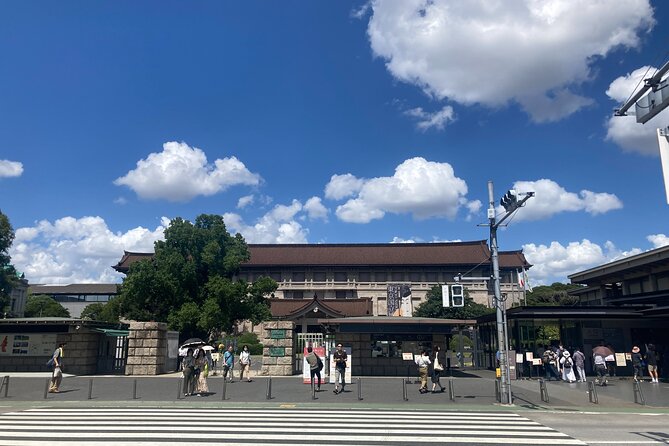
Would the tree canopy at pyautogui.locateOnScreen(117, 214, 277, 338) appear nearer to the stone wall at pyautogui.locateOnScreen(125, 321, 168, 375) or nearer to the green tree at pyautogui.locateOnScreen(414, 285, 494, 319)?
the stone wall at pyautogui.locateOnScreen(125, 321, 168, 375)

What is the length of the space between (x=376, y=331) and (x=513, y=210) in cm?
1319

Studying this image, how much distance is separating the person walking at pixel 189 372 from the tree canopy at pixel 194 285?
14979 mm

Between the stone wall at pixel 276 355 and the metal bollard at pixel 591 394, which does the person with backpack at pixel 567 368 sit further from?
the stone wall at pixel 276 355

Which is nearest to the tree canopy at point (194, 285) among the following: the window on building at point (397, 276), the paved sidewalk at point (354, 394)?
the paved sidewalk at point (354, 394)

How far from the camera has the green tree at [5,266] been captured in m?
48.8

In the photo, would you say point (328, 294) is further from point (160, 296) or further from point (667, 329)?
point (667, 329)

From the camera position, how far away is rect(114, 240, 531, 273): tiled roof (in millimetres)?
71875

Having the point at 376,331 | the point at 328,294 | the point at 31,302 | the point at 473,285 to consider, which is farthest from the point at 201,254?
the point at 31,302

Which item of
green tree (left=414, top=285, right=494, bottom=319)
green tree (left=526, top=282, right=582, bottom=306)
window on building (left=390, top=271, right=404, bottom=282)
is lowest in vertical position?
green tree (left=414, top=285, right=494, bottom=319)

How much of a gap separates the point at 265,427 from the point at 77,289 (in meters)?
111

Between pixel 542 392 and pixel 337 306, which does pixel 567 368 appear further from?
pixel 337 306

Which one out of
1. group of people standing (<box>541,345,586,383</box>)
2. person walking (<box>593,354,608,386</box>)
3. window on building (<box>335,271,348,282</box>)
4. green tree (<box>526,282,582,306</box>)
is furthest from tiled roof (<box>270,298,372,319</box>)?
person walking (<box>593,354,608,386</box>)

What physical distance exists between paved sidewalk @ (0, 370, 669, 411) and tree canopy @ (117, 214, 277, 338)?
31.3 ft

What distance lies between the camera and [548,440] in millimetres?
10992
